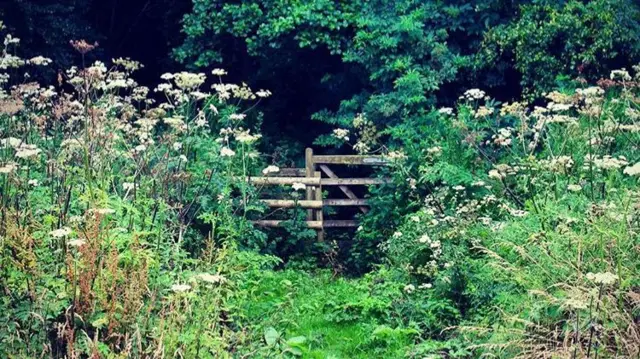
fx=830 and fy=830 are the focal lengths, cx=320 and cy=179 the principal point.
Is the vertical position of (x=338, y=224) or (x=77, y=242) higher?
(x=77, y=242)

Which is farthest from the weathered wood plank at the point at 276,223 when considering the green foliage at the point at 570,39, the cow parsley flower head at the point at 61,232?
the cow parsley flower head at the point at 61,232

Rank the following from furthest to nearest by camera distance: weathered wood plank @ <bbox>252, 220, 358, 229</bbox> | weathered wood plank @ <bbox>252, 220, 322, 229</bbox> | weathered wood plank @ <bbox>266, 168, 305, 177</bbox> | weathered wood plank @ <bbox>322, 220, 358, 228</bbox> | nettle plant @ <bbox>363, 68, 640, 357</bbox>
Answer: weathered wood plank @ <bbox>266, 168, 305, 177</bbox> → weathered wood plank @ <bbox>322, 220, 358, 228</bbox> → weathered wood plank @ <bbox>252, 220, 358, 229</bbox> → weathered wood plank @ <bbox>252, 220, 322, 229</bbox> → nettle plant @ <bbox>363, 68, 640, 357</bbox>

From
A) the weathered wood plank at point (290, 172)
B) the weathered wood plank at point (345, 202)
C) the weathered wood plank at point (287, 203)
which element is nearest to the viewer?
the weathered wood plank at point (287, 203)

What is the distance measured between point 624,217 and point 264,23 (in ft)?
28.6

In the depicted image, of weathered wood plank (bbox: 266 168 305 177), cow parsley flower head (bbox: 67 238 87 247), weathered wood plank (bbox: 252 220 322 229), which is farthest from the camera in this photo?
weathered wood plank (bbox: 266 168 305 177)

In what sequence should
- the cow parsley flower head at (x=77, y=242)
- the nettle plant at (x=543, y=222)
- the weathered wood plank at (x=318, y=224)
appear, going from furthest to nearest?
1. the weathered wood plank at (x=318, y=224)
2. the nettle plant at (x=543, y=222)
3. the cow parsley flower head at (x=77, y=242)

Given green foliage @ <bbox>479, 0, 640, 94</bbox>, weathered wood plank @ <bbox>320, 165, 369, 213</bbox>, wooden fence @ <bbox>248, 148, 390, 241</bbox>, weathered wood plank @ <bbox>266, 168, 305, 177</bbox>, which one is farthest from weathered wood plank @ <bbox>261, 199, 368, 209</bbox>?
green foliage @ <bbox>479, 0, 640, 94</bbox>

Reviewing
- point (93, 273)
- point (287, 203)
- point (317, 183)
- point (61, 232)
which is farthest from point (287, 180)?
point (61, 232)

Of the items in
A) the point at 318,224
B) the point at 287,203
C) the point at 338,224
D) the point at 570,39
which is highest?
the point at 570,39

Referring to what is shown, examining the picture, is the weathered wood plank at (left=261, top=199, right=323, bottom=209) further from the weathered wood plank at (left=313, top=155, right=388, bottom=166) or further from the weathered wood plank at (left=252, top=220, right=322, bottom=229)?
the weathered wood plank at (left=313, top=155, right=388, bottom=166)

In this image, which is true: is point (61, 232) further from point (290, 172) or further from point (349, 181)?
point (290, 172)

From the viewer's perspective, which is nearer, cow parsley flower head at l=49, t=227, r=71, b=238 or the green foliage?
cow parsley flower head at l=49, t=227, r=71, b=238

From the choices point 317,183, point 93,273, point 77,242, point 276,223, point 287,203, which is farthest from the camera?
point 317,183

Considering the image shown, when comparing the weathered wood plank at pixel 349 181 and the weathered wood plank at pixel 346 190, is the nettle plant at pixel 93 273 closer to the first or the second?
the weathered wood plank at pixel 349 181
